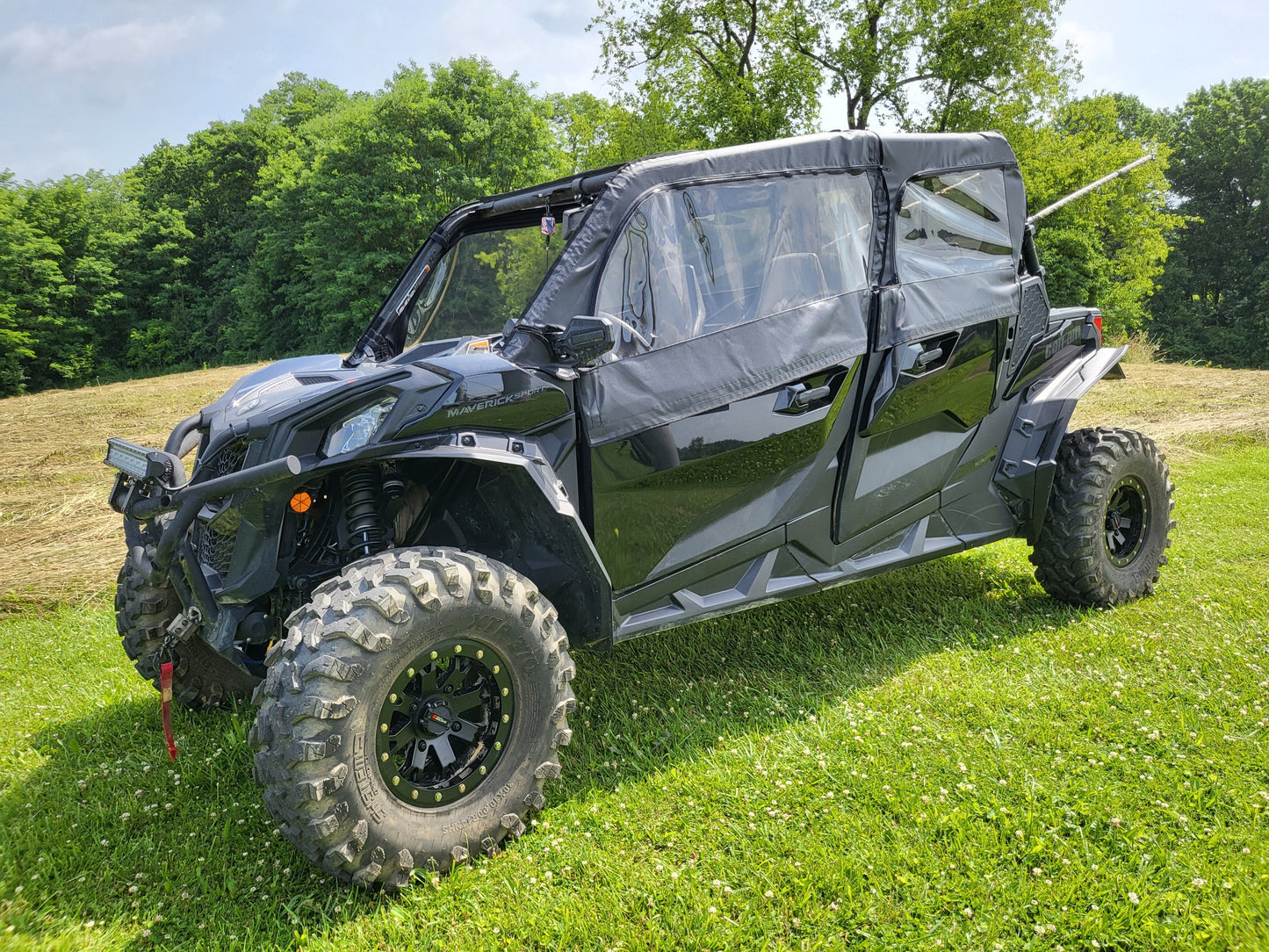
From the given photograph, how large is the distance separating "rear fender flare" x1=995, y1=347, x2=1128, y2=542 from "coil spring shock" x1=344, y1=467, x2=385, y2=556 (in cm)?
313

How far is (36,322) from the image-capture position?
37844mm

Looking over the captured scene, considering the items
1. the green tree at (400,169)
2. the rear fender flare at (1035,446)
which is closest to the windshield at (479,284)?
the rear fender flare at (1035,446)

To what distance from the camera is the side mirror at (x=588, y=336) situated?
9.25ft

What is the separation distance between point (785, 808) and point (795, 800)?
62 mm

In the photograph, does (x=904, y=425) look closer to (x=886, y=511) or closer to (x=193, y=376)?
(x=886, y=511)

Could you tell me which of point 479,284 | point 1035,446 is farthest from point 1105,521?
point 479,284

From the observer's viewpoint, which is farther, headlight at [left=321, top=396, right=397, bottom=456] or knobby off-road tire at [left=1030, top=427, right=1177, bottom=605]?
knobby off-road tire at [left=1030, top=427, right=1177, bottom=605]

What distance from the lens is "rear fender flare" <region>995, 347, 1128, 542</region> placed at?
14.7ft

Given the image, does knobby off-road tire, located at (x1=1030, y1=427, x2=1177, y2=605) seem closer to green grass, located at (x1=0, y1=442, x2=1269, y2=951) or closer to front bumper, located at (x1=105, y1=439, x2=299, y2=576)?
green grass, located at (x1=0, y1=442, x2=1269, y2=951)

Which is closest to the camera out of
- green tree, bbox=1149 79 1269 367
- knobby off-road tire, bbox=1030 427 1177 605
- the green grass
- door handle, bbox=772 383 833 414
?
the green grass

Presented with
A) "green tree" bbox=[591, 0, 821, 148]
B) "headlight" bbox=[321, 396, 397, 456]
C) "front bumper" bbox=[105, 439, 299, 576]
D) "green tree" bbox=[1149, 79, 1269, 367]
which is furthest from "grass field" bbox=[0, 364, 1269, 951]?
"green tree" bbox=[1149, 79, 1269, 367]

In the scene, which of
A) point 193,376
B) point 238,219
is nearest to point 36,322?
point 238,219

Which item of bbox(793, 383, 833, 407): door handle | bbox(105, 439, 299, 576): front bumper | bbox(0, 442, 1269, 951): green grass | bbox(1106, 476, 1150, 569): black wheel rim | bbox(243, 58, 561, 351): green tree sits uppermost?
bbox(243, 58, 561, 351): green tree

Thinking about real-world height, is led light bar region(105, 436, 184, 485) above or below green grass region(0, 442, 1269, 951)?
above
